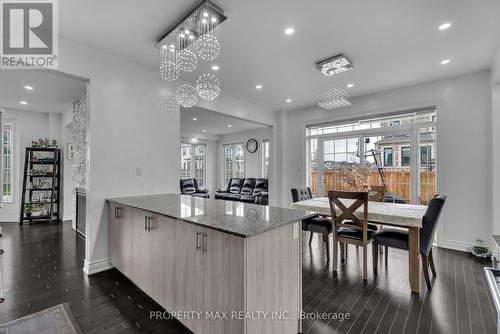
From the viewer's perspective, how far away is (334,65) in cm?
328

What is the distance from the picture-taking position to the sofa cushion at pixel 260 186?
790 centimetres

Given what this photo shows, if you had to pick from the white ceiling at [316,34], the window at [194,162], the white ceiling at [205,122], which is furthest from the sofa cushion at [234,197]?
the white ceiling at [316,34]

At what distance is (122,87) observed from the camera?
3.16 metres

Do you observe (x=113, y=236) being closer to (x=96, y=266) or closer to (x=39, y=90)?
(x=96, y=266)

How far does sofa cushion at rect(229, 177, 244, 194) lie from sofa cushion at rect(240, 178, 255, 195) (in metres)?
0.20

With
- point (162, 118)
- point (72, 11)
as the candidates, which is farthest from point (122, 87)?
point (72, 11)

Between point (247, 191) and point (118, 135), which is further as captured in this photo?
point (247, 191)

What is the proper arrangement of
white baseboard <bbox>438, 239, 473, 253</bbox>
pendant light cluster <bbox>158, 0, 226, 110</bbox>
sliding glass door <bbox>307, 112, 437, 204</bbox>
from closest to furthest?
pendant light cluster <bbox>158, 0, 226, 110</bbox>
white baseboard <bbox>438, 239, 473, 253</bbox>
sliding glass door <bbox>307, 112, 437, 204</bbox>

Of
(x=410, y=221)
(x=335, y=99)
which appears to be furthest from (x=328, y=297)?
(x=335, y=99)

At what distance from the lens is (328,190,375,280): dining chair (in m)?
2.70

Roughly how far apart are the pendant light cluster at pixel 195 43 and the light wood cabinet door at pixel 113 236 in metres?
1.50

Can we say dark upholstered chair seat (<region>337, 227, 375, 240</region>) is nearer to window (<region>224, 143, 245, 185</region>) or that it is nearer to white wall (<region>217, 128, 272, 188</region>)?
white wall (<region>217, 128, 272, 188</region>)

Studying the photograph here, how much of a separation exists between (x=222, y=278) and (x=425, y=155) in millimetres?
4427

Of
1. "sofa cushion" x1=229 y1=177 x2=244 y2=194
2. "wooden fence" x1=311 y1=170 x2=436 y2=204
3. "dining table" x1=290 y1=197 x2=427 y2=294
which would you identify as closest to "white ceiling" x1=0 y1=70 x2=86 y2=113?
"dining table" x1=290 y1=197 x2=427 y2=294
